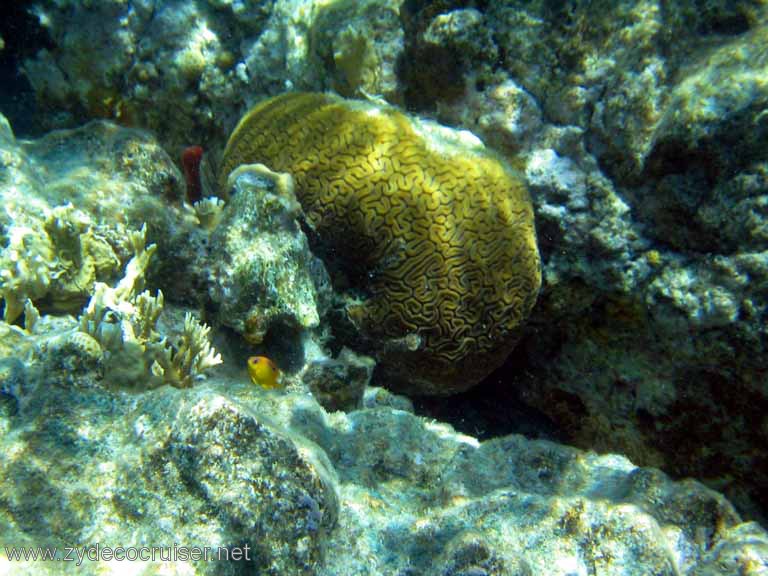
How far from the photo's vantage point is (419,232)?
391cm

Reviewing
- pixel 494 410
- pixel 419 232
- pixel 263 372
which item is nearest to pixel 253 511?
pixel 263 372

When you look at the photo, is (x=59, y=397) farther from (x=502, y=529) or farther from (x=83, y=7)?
(x=83, y=7)

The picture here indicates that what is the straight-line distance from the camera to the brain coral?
12.9 ft

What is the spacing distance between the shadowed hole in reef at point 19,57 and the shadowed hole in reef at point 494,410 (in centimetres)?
559

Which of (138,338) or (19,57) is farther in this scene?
(19,57)

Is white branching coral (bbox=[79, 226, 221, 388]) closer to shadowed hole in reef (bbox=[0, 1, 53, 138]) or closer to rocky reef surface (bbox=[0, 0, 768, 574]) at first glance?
rocky reef surface (bbox=[0, 0, 768, 574])

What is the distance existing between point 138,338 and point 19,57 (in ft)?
15.3

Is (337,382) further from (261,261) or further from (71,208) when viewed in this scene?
(71,208)

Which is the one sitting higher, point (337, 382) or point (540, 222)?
point (540, 222)

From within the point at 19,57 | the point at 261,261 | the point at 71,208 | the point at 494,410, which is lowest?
the point at 494,410

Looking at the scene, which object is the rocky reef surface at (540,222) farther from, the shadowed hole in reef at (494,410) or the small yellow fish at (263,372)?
the small yellow fish at (263,372)

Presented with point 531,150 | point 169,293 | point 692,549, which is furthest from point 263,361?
point 531,150

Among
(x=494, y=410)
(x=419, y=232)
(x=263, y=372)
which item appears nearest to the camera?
(x=263, y=372)

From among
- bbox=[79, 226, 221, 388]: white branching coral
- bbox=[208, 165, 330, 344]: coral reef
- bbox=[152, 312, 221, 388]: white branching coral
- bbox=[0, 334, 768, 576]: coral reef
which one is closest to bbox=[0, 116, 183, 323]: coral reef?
bbox=[79, 226, 221, 388]: white branching coral
